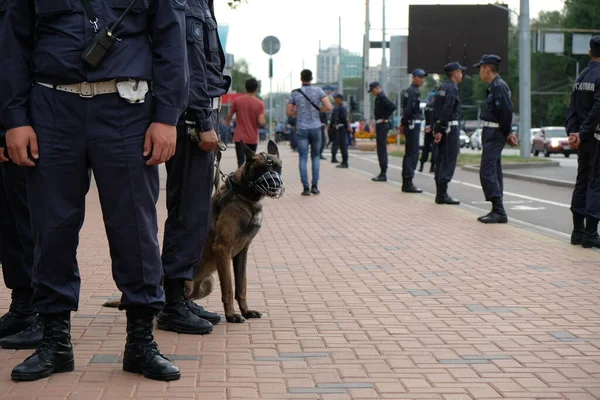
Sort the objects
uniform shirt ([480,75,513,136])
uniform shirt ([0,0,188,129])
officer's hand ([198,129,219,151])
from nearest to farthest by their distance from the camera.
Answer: uniform shirt ([0,0,188,129])
officer's hand ([198,129,219,151])
uniform shirt ([480,75,513,136])

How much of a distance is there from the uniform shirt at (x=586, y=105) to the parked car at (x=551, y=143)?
3583cm

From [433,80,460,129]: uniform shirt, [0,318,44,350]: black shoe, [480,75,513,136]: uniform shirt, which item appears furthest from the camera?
[433,80,460,129]: uniform shirt

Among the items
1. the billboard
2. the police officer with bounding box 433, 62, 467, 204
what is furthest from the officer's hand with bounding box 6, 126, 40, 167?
the billboard

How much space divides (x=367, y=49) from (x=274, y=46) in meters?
29.9

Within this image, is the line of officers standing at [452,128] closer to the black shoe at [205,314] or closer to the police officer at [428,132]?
the police officer at [428,132]

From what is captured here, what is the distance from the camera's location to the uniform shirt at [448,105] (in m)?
15.0

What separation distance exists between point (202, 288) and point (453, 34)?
33175mm

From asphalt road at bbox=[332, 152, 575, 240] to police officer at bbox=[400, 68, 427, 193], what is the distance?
0.45 meters

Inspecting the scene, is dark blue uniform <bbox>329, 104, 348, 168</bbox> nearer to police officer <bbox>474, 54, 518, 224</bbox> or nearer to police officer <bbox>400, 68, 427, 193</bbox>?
police officer <bbox>400, 68, 427, 193</bbox>

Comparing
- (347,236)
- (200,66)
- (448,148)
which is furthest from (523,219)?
(200,66)

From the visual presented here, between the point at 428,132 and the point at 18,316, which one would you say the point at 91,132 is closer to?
the point at 18,316

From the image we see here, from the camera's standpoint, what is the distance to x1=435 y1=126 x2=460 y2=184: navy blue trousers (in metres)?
15.1

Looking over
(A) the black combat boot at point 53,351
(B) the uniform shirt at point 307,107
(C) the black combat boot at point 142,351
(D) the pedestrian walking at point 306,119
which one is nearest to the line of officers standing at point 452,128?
(D) the pedestrian walking at point 306,119

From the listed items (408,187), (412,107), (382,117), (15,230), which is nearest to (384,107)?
(382,117)
